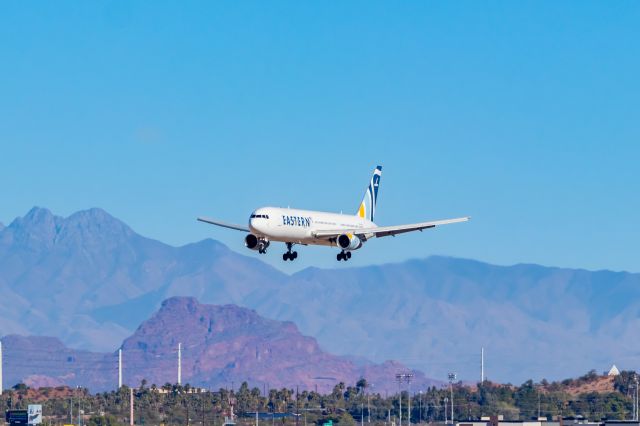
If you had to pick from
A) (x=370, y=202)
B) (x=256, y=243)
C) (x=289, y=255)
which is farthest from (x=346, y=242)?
(x=370, y=202)

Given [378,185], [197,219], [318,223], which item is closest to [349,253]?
[318,223]

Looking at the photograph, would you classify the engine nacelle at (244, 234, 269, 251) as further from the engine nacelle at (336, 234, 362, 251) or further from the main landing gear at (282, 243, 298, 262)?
the engine nacelle at (336, 234, 362, 251)

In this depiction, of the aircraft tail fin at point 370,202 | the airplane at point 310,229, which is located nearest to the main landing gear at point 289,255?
the airplane at point 310,229

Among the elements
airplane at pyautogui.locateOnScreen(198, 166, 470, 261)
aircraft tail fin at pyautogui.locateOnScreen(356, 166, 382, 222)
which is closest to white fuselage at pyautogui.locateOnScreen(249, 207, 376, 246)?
airplane at pyautogui.locateOnScreen(198, 166, 470, 261)

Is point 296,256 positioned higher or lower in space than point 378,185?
lower

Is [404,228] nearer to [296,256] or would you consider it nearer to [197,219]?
[296,256]

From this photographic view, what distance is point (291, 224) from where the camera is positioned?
483 ft

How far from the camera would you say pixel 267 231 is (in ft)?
477

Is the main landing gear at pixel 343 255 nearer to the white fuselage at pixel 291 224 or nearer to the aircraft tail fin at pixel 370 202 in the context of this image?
the white fuselage at pixel 291 224

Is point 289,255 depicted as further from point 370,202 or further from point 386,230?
point 370,202

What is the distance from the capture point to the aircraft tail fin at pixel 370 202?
7126 inches

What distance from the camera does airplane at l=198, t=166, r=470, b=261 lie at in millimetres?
146125

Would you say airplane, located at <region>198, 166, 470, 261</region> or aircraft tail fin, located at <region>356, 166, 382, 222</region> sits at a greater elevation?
aircraft tail fin, located at <region>356, 166, 382, 222</region>

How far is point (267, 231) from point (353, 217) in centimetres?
1795
